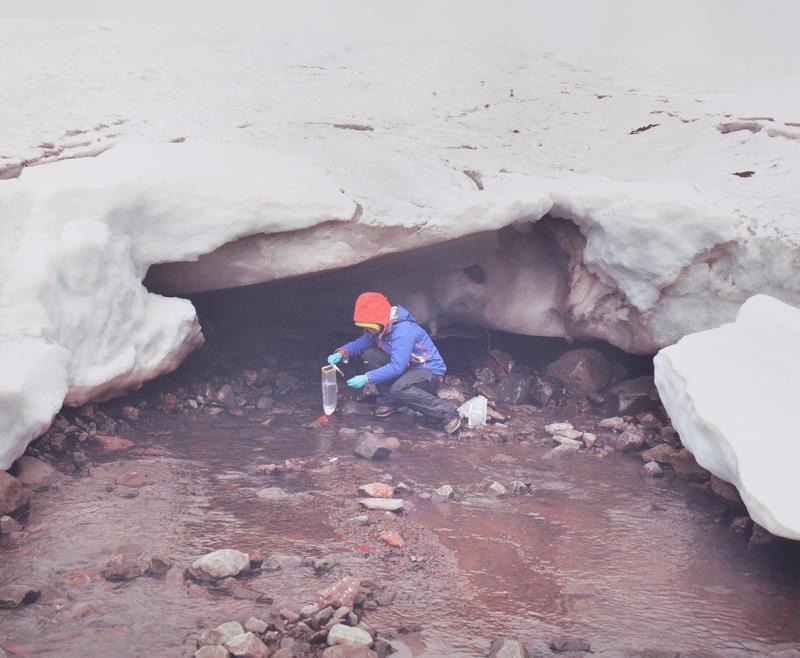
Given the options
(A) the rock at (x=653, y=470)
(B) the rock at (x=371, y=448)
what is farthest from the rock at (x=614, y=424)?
(B) the rock at (x=371, y=448)

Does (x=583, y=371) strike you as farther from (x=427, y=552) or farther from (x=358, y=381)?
(x=427, y=552)

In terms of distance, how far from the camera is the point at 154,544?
9.30 ft

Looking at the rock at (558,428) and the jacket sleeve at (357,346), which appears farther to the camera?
the jacket sleeve at (357,346)

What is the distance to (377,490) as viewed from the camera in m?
3.51

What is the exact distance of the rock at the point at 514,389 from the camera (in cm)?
525

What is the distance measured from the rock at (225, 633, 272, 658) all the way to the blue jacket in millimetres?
2587

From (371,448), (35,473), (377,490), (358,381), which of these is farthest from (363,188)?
(35,473)

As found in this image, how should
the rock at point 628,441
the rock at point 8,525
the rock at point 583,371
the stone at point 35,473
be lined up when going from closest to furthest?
the rock at point 8,525, the stone at point 35,473, the rock at point 628,441, the rock at point 583,371

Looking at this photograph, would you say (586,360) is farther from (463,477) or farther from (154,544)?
(154,544)

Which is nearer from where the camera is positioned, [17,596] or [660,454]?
[17,596]

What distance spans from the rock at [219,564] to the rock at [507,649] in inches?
35.2

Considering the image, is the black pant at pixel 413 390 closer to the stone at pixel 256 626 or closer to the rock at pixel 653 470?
the rock at pixel 653 470

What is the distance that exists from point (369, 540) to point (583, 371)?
2.61 m

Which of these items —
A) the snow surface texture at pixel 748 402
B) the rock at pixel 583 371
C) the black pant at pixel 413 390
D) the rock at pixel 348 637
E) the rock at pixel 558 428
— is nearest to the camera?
the rock at pixel 348 637
